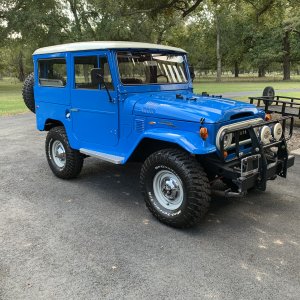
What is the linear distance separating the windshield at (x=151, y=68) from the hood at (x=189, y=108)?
29cm

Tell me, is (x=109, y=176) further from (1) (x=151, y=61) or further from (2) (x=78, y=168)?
(1) (x=151, y=61)

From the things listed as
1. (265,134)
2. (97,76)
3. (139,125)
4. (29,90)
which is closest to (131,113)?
(139,125)

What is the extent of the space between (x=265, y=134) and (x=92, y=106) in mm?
2394

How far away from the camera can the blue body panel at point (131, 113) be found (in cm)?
388

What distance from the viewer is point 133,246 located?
361 centimetres

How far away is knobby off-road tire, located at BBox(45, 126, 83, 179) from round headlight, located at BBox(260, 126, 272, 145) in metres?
2.86

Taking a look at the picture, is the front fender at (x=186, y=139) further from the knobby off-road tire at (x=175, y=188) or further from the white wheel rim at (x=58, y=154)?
the white wheel rim at (x=58, y=154)

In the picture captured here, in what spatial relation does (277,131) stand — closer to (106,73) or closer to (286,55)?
(106,73)

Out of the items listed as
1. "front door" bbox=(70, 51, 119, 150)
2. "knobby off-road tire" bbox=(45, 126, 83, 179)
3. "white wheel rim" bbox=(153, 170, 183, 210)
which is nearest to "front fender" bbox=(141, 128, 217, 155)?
"white wheel rim" bbox=(153, 170, 183, 210)

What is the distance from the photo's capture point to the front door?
15.2 feet

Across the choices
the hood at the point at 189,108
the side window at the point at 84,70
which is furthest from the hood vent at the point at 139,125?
the side window at the point at 84,70

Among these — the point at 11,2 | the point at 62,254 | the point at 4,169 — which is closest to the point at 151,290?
the point at 62,254

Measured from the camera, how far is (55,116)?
5.65m

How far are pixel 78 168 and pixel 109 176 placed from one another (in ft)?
2.00
